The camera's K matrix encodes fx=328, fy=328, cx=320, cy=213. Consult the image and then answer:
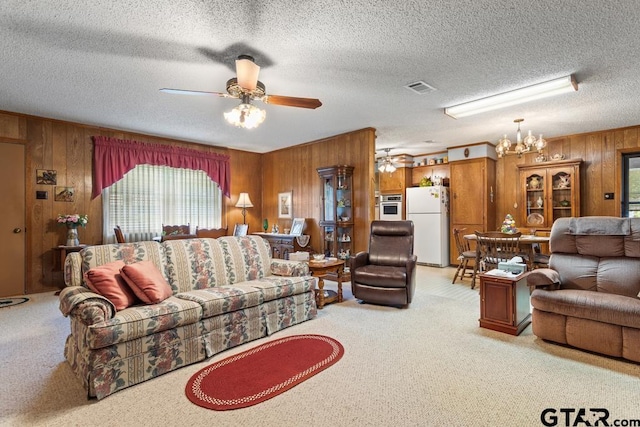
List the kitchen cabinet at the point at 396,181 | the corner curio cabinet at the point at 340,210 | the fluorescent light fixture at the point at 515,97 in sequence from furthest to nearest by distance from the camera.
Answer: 1. the kitchen cabinet at the point at 396,181
2. the corner curio cabinet at the point at 340,210
3. the fluorescent light fixture at the point at 515,97

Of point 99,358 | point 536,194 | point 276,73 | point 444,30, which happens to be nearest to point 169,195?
point 276,73

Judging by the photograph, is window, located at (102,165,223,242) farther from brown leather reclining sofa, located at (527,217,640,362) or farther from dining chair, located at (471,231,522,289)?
brown leather reclining sofa, located at (527,217,640,362)

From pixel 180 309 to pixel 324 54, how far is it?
2416mm

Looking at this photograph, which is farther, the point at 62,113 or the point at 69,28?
the point at 62,113

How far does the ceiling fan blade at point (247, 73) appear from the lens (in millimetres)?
2641

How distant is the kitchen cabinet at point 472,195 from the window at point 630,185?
6.43ft

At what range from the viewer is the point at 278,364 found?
246cm

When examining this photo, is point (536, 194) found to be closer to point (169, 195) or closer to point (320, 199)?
point (320, 199)

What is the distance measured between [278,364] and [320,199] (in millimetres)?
4012

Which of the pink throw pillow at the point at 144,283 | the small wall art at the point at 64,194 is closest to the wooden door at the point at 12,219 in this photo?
the small wall art at the point at 64,194

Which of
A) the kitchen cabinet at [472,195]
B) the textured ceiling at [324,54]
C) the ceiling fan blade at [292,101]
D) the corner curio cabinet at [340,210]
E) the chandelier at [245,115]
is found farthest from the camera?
the kitchen cabinet at [472,195]

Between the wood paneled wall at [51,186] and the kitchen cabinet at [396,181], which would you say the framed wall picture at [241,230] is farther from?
the kitchen cabinet at [396,181]

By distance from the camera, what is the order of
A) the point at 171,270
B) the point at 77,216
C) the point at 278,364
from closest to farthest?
the point at 278,364
the point at 171,270
the point at 77,216

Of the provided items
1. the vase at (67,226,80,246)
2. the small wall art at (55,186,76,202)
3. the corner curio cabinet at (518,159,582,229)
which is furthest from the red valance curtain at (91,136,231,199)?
the corner curio cabinet at (518,159,582,229)
